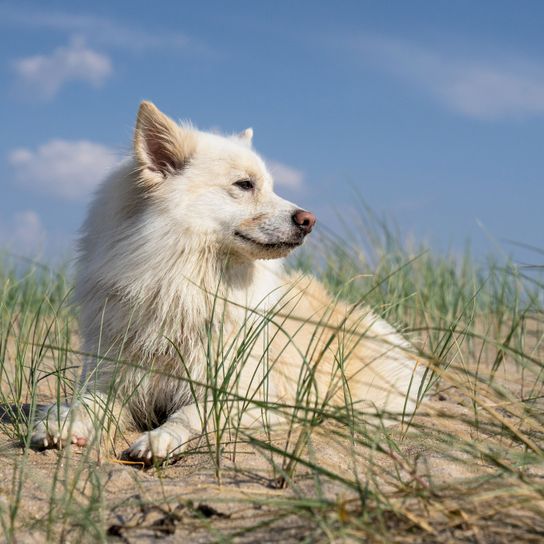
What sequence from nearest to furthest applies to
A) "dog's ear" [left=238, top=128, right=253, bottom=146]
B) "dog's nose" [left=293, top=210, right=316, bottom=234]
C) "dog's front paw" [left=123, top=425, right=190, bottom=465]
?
"dog's front paw" [left=123, top=425, right=190, bottom=465] → "dog's nose" [left=293, top=210, right=316, bottom=234] → "dog's ear" [left=238, top=128, right=253, bottom=146]

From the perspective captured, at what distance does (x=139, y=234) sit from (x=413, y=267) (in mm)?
3324

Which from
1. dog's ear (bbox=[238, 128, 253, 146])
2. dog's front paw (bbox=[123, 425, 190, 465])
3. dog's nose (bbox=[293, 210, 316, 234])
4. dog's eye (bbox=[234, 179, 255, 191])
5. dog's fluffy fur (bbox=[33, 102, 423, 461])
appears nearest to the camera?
dog's front paw (bbox=[123, 425, 190, 465])

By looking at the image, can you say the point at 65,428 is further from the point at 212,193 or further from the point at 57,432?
the point at 212,193

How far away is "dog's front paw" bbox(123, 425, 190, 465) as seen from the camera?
2.64 meters

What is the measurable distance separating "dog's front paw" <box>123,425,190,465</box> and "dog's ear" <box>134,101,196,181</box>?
1.20 meters

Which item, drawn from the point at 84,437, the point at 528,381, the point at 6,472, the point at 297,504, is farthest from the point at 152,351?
the point at 528,381

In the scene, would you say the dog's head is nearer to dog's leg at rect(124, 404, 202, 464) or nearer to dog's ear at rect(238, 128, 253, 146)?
dog's ear at rect(238, 128, 253, 146)

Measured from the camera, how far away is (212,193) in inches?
129

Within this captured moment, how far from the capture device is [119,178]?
11.2 ft

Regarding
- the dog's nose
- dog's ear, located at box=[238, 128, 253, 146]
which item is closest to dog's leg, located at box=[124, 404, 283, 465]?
the dog's nose

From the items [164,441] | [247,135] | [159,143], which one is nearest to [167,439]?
[164,441]

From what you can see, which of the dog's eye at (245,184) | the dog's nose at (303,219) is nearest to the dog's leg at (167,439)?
the dog's nose at (303,219)

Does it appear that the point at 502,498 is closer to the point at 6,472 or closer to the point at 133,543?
the point at 133,543

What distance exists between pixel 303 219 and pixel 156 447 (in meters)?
1.24
